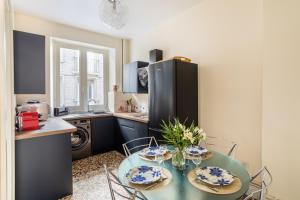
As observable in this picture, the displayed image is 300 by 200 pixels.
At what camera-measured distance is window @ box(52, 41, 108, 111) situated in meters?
3.57

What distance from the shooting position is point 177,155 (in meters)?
1.35

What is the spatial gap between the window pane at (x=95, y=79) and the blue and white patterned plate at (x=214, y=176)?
345 cm

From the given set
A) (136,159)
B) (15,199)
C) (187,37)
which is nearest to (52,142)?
(15,199)

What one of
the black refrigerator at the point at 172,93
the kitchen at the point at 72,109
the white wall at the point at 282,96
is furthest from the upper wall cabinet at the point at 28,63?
the white wall at the point at 282,96

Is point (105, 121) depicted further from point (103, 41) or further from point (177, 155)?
point (177, 155)

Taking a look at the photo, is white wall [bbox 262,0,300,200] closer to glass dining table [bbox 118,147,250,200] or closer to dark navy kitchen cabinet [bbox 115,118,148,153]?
glass dining table [bbox 118,147,250,200]

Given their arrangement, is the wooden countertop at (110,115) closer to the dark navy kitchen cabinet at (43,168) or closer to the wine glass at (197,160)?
the dark navy kitchen cabinet at (43,168)

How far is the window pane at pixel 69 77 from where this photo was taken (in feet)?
12.0

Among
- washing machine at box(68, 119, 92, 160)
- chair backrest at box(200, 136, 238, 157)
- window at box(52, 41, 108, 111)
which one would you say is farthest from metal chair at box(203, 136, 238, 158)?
window at box(52, 41, 108, 111)

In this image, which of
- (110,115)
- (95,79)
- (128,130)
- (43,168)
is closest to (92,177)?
(43,168)

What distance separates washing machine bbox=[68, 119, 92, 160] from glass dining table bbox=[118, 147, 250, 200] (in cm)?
203

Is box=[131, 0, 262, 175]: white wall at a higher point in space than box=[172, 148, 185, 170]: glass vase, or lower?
higher

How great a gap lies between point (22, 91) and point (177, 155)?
1997 millimetres

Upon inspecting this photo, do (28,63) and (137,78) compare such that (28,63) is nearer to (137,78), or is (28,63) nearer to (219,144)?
(137,78)
